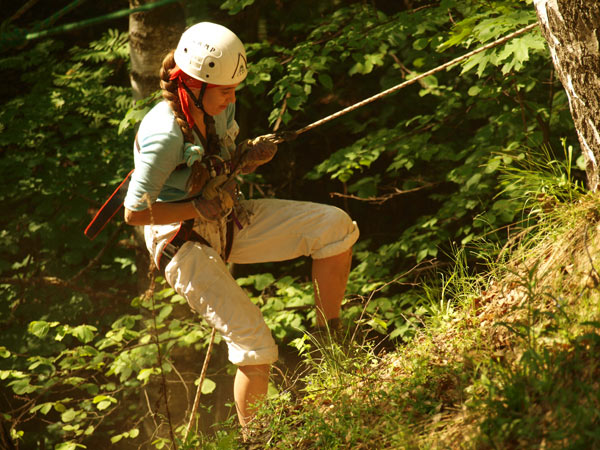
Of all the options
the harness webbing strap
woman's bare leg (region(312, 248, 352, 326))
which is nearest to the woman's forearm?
the harness webbing strap

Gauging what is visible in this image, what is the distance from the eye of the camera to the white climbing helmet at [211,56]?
10.0ft

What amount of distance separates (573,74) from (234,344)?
2128mm

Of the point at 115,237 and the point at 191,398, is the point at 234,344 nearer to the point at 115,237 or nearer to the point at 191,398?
the point at 191,398

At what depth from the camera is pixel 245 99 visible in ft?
19.1

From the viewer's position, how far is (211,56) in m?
3.06

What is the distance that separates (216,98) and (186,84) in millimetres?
170

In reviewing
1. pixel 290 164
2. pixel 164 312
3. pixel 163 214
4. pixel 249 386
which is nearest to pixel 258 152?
pixel 163 214

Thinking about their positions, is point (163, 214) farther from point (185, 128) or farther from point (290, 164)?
point (290, 164)

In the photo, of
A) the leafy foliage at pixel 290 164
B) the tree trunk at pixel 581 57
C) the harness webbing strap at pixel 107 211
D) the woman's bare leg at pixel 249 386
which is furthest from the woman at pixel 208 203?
the tree trunk at pixel 581 57

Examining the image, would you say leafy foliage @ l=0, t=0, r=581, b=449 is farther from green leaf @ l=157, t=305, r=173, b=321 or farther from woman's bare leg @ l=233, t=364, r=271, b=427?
woman's bare leg @ l=233, t=364, r=271, b=427

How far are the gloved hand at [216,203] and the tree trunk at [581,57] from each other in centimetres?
174

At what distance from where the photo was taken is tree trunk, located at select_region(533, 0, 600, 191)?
8.63ft

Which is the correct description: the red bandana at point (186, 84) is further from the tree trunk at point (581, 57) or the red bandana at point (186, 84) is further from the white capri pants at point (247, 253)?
the tree trunk at point (581, 57)

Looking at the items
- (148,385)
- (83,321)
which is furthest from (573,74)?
(83,321)
